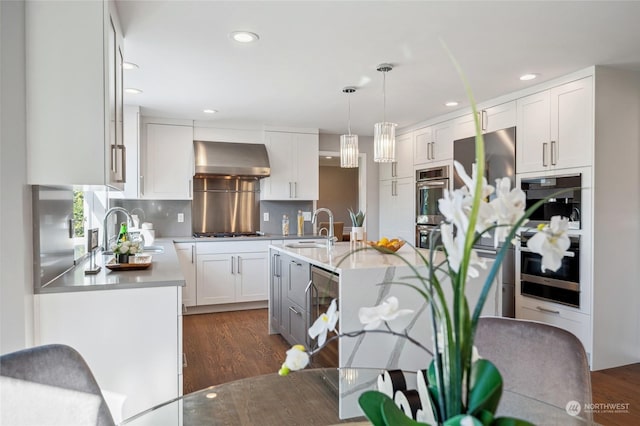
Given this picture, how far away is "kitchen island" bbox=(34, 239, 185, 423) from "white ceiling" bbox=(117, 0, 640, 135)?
1514 millimetres

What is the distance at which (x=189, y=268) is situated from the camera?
191 inches

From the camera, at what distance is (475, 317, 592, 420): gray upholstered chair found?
122 cm

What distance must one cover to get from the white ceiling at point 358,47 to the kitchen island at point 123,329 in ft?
4.97

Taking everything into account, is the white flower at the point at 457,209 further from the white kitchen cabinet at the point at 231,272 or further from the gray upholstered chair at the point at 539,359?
the white kitchen cabinet at the point at 231,272

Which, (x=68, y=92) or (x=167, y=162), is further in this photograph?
(x=167, y=162)

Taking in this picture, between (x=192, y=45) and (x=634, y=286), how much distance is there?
3.94 meters

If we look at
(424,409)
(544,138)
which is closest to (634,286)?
(544,138)

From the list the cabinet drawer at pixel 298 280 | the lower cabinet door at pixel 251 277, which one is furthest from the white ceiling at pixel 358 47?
the lower cabinet door at pixel 251 277

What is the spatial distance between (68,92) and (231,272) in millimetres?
3328

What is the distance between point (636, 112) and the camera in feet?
11.2

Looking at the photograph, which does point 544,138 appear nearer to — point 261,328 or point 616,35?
point 616,35

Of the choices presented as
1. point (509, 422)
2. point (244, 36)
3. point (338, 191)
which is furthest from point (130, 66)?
point (338, 191)

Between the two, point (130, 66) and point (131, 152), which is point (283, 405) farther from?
point (131, 152)

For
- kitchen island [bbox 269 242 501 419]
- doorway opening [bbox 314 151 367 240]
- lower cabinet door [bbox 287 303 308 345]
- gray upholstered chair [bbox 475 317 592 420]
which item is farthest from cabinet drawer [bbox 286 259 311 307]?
doorway opening [bbox 314 151 367 240]
